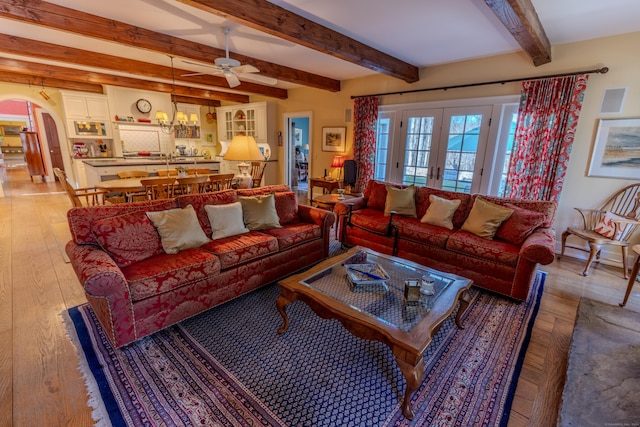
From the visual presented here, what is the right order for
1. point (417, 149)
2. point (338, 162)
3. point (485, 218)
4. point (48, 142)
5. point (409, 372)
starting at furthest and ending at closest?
point (48, 142) → point (338, 162) → point (417, 149) → point (485, 218) → point (409, 372)

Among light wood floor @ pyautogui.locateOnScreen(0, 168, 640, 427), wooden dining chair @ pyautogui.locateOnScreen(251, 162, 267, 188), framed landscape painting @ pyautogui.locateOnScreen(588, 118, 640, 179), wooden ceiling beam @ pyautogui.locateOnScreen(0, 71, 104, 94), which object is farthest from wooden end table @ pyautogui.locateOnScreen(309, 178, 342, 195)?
wooden ceiling beam @ pyautogui.locateOnScreen(0, 71, 104, 94)

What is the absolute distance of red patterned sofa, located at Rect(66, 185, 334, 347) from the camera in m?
1.87

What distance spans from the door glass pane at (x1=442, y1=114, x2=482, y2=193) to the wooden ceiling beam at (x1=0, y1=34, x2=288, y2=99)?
14.5 ft

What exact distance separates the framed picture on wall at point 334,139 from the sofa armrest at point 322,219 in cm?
290

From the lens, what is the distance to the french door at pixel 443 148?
432 cm

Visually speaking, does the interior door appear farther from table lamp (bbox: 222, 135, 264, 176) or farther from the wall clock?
table lamp (bbox: 222, 135, 264, 176)

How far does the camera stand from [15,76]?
5.91 metres

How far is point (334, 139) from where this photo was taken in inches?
241

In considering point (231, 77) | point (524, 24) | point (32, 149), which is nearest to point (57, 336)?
point (231, 77)

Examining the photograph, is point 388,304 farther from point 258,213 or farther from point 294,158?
point 294,158

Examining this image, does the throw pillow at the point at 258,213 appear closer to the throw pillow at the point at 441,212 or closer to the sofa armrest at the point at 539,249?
the throw pillow at the point at 441,212

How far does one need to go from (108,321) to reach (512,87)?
16.8ft

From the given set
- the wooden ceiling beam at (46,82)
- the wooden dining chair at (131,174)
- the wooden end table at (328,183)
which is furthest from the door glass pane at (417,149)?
the wooden ceiling beam at (46,82)

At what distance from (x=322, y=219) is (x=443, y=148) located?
8.64ft
